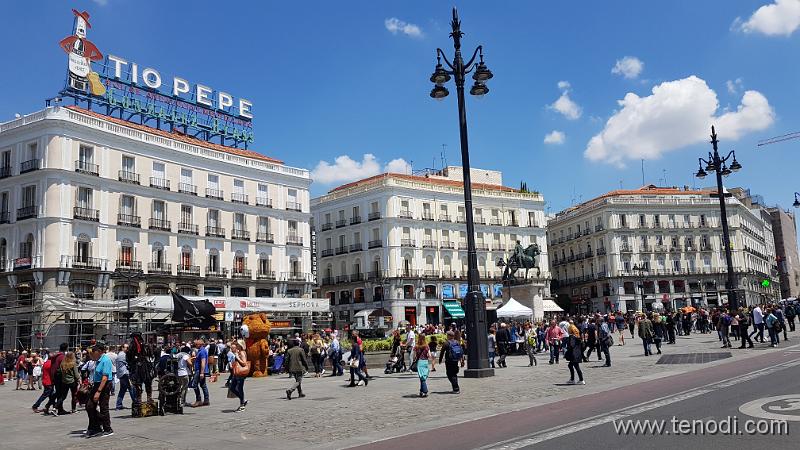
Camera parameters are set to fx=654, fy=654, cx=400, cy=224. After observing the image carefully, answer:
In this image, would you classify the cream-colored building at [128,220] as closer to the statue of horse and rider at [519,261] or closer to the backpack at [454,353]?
the statue of horse and rider at [519,261]

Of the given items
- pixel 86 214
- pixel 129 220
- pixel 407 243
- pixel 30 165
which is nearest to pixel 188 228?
pixel 129 220

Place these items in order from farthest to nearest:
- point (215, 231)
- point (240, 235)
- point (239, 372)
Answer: point (240, 235) < point (215, 231) < point (239, 372)

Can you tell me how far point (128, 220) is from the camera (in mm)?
45438

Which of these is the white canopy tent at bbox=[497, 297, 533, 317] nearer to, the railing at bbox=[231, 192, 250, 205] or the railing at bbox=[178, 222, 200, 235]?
the railing at bbox=[178, 222, 200, 235]

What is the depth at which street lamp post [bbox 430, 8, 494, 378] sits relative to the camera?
17156 millimetres

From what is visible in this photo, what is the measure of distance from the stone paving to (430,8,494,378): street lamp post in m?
0.63

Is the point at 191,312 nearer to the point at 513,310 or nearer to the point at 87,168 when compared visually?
the point at 513,310

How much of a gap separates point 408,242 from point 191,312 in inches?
1622

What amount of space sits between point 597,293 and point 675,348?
52.0 meters

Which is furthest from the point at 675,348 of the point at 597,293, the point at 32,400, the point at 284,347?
the point at 597,293

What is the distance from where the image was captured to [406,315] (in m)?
61.9

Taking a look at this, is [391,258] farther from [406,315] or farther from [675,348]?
[675,348]

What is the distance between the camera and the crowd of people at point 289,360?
47.0 feet

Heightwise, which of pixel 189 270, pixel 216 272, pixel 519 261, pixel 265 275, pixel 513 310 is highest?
pixel 189 270
